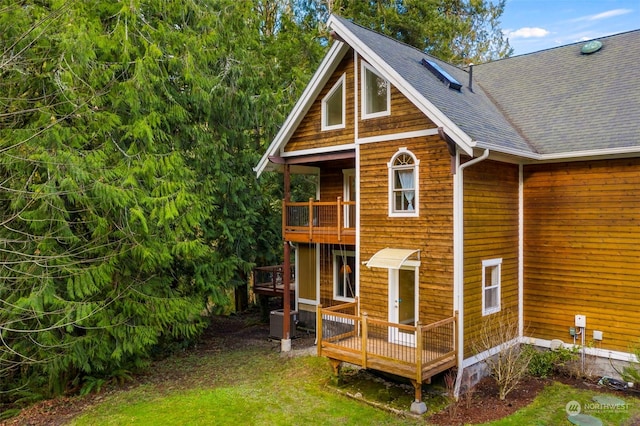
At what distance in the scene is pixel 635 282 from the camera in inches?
393

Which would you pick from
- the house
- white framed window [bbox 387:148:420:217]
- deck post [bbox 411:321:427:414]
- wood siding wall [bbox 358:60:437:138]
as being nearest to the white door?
the house

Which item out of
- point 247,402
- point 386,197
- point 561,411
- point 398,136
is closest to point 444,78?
point 398,136

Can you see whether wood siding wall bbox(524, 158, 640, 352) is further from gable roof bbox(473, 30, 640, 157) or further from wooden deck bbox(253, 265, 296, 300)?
wooden deck bbox(253, 265, 296, 300)

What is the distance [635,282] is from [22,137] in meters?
13.9

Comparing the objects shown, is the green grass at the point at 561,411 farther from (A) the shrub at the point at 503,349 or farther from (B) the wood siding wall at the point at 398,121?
(B) the wood siding wall at the point at 398,121

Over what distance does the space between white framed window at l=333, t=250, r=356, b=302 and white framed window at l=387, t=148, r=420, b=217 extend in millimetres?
3602

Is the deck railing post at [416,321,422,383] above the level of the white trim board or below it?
below

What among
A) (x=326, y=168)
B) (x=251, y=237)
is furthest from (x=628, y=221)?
(x=251, y=237)

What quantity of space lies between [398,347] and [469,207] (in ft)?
11.8

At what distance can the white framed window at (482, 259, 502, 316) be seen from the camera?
10406 mm

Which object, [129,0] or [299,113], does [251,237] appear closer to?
[299,113]

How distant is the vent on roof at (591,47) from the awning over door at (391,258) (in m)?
9.13

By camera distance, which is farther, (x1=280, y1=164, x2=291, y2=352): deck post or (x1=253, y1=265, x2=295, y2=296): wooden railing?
(x1=253, y1=265, x2=295, y2=296): wooden railing

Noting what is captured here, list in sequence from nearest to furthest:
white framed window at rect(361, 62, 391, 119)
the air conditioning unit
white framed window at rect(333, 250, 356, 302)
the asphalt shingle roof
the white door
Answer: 1. the asphalt shingle roof
2. the white door
3. white framed window at rect(361, 62, 391, 119)
4. white framed window at rect(333, 250, 356, 302)
5. the air conditioning unit
